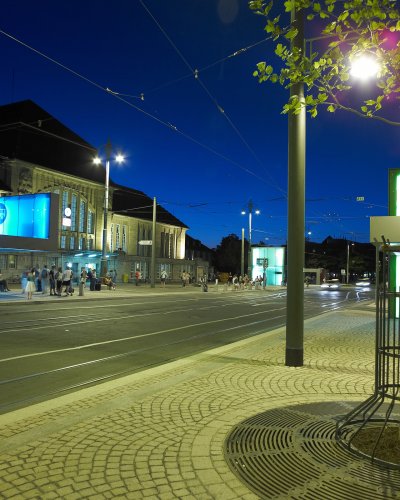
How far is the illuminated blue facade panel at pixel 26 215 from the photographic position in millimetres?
29844

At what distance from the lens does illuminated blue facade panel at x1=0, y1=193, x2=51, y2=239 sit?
97.9 feet

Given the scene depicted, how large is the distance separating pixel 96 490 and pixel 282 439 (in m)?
1.94

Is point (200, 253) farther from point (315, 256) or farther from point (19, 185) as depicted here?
point (19, 185)

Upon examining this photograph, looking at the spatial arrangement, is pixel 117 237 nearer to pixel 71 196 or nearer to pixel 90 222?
pixel 90 222

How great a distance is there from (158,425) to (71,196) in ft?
154

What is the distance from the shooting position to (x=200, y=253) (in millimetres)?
84500

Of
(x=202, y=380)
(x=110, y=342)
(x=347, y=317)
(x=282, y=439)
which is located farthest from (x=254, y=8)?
(x=347, y=317)

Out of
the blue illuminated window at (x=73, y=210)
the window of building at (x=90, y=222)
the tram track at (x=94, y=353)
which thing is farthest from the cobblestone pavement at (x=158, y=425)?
the window of building at (x=90, y=222)

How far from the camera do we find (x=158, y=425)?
516cm

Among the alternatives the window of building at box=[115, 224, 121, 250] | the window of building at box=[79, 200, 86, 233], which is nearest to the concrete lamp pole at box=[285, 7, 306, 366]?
the window of building at box=[79, 200, 86, 233]

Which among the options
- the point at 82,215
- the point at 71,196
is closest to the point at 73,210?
the point at 71,196

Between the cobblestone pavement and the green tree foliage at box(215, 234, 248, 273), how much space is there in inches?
3284

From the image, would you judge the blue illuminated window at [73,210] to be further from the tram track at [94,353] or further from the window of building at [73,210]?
the tram track at [94,353]

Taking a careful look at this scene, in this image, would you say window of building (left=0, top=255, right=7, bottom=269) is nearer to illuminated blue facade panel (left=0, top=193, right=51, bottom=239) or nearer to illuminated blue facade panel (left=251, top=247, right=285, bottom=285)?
illuminated blue facade panel (left=0, top=193, right=51, bottom=239)
